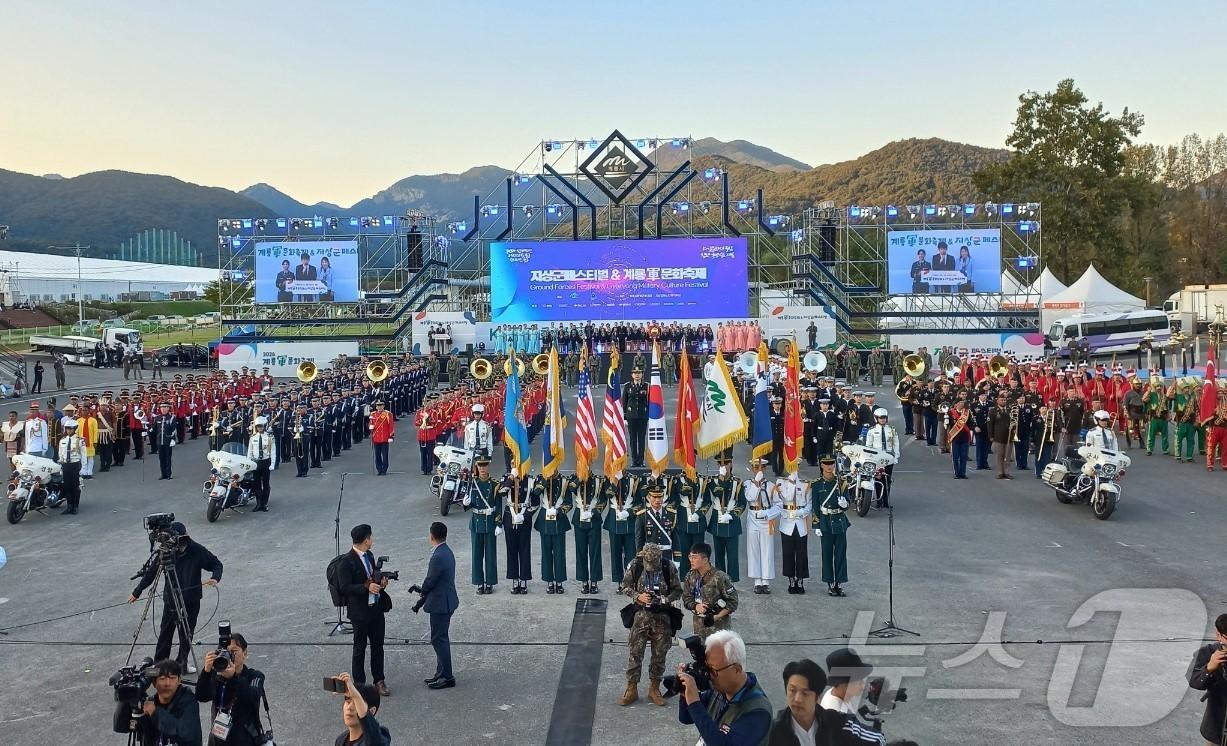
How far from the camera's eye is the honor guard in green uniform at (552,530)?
11.0 m

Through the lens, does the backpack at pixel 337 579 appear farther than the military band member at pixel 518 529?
No

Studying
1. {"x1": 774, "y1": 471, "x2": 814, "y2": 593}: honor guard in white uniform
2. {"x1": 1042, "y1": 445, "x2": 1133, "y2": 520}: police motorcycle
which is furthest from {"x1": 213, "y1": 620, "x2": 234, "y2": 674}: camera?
{"x1": 1042, "y1": 445, "x2": 1133, "y2": 520}: police motorcycle

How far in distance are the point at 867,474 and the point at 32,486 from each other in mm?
13002

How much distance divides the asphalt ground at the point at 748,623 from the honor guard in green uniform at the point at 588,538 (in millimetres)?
246

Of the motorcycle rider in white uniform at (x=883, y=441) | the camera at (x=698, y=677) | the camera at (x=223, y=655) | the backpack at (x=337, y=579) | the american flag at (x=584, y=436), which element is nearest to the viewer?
the camera at (x=698, y=677)

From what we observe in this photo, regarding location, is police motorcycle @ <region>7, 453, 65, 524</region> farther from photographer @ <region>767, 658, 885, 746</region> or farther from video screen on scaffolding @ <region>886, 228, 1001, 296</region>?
video screen on scaffolding @ <region>886, 228, 1001, 296</region>

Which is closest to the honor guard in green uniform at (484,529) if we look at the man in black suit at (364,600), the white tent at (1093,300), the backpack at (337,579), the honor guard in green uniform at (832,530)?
the man in black suit at (364,600)

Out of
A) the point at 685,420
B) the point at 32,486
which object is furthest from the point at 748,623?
the point at 32,486

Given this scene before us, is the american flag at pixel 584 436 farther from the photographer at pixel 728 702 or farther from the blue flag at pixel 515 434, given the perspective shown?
the photographer at pixel 728 702

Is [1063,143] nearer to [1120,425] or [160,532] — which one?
[1120,425]

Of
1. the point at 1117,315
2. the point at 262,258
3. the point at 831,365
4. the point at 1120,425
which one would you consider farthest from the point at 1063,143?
the point at 262,258

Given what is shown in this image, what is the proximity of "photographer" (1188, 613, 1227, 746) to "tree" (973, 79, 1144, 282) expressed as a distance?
53931mm

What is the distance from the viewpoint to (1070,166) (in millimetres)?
54562

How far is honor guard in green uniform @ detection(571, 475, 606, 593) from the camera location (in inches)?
432
